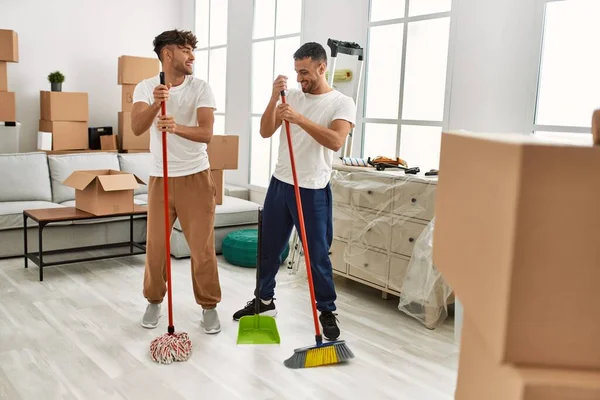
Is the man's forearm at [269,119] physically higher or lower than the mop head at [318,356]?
higher

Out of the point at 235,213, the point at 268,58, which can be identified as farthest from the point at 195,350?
the point at 268,58

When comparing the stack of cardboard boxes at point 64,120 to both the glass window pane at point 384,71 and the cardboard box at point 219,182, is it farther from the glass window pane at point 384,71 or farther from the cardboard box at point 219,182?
the glass window pane at point 384,71

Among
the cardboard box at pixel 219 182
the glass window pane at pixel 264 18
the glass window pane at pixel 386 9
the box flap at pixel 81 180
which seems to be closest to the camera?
the box flap at pixel 81 180

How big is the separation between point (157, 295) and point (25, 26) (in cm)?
406

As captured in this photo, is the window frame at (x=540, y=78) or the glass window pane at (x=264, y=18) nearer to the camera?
the window frame at (x=540, y=78)

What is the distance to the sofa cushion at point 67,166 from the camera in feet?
16.0

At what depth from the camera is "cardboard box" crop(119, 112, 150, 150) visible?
600 cm

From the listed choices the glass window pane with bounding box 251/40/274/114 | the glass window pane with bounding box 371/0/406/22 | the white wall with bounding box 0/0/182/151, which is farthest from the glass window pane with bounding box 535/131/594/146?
the white wall with bounding box 0/0/182/151

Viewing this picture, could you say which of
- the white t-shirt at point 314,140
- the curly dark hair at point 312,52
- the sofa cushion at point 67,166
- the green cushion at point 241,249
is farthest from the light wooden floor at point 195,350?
the curly dark hair at point 312,52

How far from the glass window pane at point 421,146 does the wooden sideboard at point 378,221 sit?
1.34 ft

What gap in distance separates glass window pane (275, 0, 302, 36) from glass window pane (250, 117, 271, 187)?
2.85 ft

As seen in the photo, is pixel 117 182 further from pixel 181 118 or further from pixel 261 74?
pixel 261 74

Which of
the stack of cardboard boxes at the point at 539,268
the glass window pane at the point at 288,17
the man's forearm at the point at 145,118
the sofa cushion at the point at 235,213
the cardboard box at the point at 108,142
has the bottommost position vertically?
the sofa cushion at the point at 235,213

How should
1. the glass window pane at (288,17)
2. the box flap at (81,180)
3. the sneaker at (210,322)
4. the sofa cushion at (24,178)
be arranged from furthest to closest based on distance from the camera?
1. the glass window pane at (288,17)
2. the sofa cushion at (24,178)
3. the box flap at (81,180)
4. the sneaker at (210,322)
